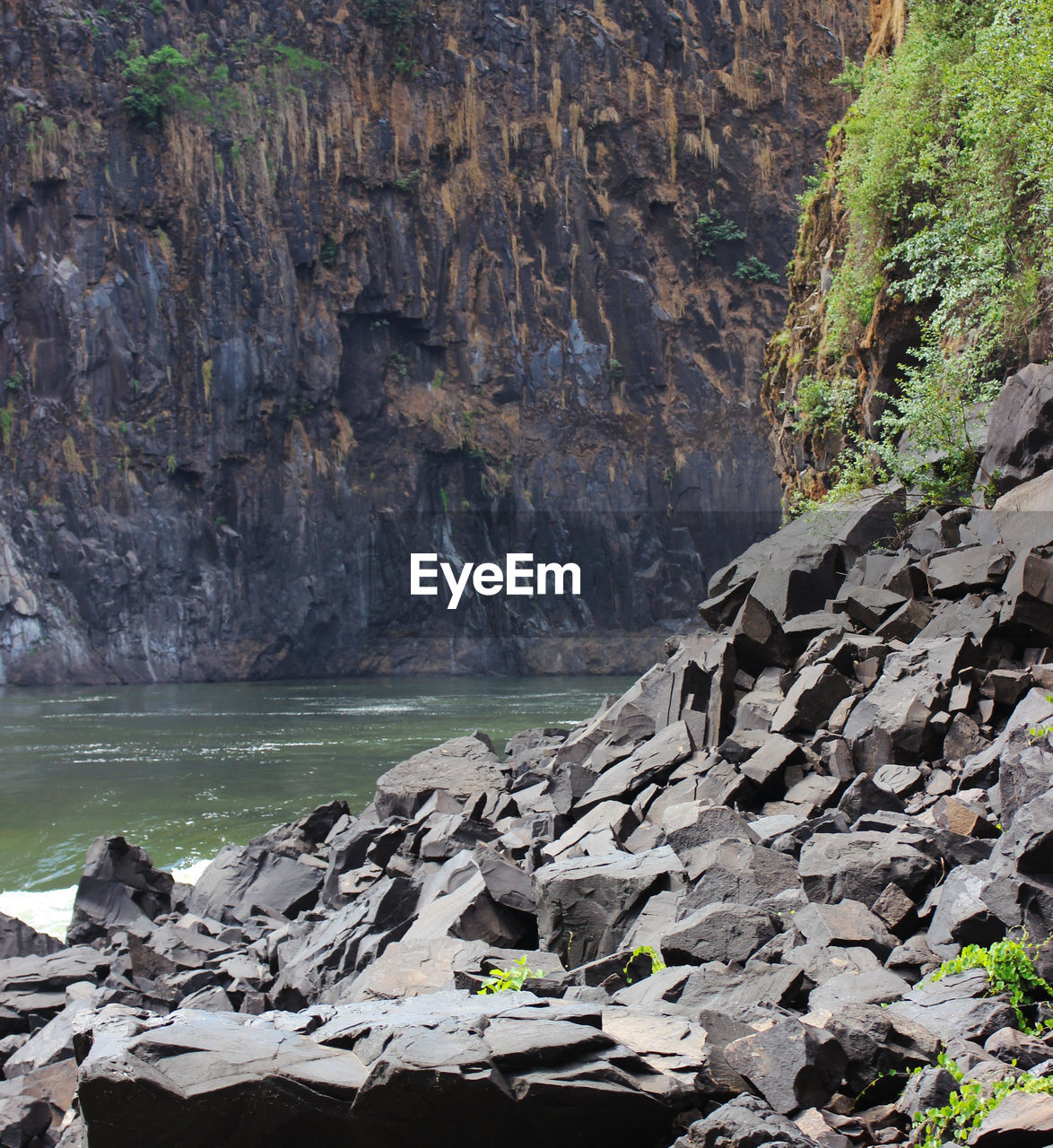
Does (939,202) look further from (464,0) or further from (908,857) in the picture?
(464,0)

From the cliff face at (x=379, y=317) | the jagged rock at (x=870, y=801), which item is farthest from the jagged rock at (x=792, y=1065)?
the cliff face at (x=379, y=317)

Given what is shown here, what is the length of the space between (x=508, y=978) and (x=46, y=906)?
840cm

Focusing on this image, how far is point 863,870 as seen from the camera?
4.55 m

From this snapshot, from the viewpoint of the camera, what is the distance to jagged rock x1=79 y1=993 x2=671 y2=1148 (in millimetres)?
3039

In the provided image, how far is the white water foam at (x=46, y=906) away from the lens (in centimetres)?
1013

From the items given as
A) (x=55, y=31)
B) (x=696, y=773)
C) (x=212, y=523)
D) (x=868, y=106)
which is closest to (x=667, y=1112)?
(x=696, y=773)

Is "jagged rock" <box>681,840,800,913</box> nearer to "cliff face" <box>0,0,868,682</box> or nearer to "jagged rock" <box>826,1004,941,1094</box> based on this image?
"jagged rock" <box>826,1004,941,1094</box>

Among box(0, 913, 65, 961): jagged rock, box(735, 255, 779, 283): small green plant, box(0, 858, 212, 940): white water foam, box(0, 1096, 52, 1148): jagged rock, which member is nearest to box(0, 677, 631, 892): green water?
box(0, 858, 212, 940): white water foam

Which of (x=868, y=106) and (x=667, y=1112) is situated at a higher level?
(x=868, y=106)

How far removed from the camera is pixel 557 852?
6.54 m

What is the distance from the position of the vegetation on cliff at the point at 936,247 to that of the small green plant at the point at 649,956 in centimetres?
667

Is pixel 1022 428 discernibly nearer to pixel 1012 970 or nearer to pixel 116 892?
pixel 1012 970

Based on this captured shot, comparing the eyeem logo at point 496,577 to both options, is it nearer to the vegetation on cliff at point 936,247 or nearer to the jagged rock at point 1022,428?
the vegetation on cliff at point 936,247

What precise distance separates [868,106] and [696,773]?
9.83 metres
